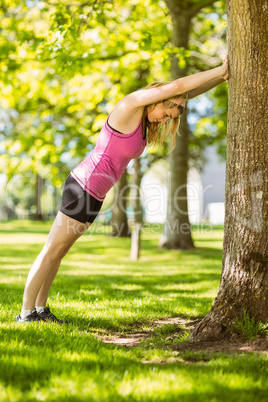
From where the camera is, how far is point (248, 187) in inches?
142

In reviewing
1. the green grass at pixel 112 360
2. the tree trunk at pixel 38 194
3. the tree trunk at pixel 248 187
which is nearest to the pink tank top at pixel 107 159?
the tree trunk at pixel 248 187

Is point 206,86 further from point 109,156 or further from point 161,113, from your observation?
point 109,156

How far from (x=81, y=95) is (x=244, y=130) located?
11.3 m

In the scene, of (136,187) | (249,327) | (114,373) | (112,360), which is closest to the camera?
(114,373)

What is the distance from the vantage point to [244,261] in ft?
11.8

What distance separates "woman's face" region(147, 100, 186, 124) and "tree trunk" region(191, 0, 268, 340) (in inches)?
20.5

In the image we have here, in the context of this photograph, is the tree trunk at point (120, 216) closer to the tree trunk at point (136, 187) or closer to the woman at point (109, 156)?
the tree trunk at point (136, 187)

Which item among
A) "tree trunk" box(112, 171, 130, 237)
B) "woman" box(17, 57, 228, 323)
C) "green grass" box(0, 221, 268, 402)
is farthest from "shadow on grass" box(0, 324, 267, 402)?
"tree trunk" box(112, 171, 130, 237)

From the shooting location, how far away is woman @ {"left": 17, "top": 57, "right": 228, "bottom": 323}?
3484mm

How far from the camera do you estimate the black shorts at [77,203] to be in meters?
3.62

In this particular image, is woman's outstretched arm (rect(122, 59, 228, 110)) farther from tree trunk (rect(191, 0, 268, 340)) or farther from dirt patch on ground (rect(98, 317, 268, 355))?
dirt patch on ground (rect(98, 317, 268, 355))

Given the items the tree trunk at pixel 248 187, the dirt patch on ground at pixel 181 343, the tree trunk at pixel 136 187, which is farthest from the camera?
the tree trunk at pixel 136 187

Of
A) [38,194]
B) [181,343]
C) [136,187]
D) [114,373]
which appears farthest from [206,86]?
[38,194]

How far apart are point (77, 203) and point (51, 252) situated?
0.52m
